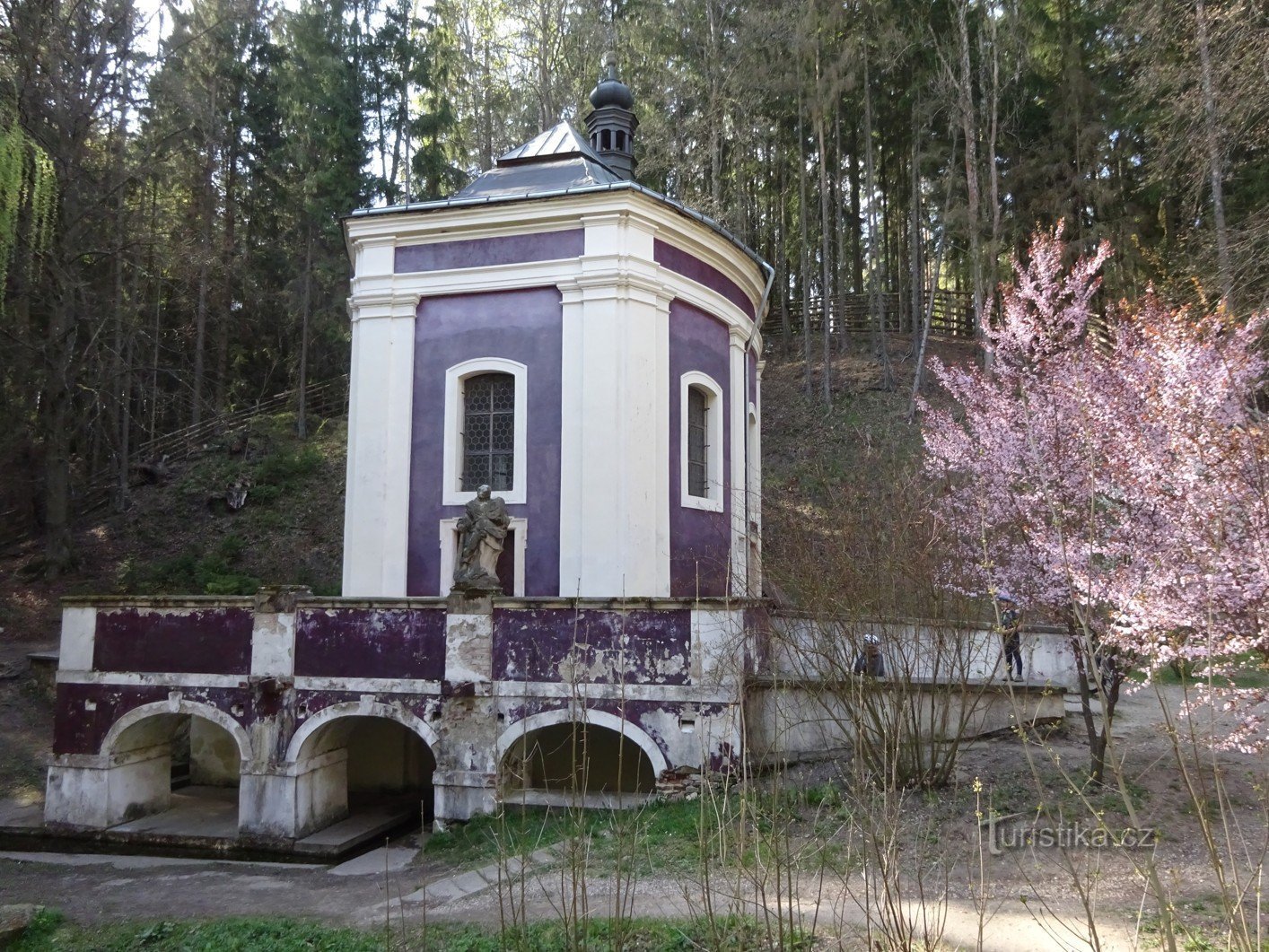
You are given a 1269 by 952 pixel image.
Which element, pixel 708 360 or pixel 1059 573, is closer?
pixel 1059 573

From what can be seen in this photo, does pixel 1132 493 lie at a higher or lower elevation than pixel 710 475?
lower

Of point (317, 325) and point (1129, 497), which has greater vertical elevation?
point (317, 325)

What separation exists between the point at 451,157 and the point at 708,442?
21.5 m

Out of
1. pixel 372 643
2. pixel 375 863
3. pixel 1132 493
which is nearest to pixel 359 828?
pixel 375 863

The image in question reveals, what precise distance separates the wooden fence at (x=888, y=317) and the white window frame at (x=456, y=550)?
22.5m

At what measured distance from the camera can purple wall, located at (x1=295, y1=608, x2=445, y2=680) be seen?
11977 mm

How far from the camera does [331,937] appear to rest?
7.73 metres

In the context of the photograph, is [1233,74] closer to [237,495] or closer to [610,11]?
[610,11]

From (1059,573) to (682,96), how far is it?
75.1 feet

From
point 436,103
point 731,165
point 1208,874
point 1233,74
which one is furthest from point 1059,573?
point 436,103

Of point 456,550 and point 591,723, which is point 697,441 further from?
point 591,723

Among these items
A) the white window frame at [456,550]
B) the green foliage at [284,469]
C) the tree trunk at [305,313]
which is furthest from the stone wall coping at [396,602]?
the tree trunk at [305,313]

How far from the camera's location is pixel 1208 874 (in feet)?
25.8

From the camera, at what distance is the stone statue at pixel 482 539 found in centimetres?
1238
